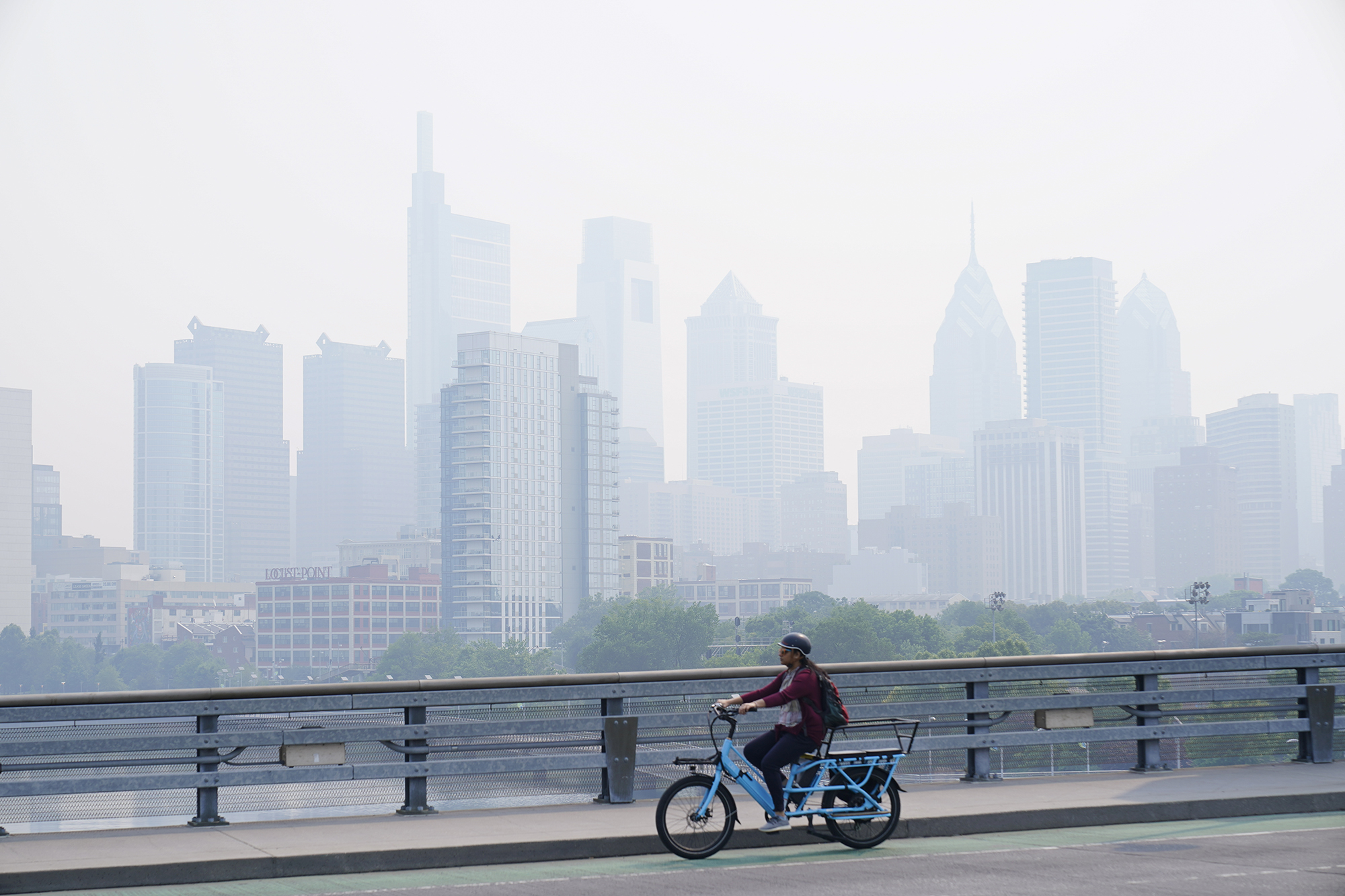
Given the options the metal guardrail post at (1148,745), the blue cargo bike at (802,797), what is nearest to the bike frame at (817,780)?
the blue cargo bike at (802,797)

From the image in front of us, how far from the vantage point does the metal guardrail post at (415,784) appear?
A: 13289 millimetres

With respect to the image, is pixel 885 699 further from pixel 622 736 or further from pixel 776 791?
pixel 776 791

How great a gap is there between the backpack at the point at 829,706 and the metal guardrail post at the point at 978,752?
147 inches

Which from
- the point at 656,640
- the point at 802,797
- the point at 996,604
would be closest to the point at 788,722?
the point at 802,797

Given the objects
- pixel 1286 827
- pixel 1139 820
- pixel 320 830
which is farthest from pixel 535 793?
pixel 1286 827

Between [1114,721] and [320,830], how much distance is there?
8.84 meters

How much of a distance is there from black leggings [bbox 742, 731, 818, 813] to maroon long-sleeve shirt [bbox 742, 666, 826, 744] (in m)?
0.05

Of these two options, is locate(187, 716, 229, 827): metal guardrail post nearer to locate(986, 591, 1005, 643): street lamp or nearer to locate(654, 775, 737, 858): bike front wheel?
locate(654, 775, 737, 858): bike front wheel

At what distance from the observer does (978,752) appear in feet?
49.6

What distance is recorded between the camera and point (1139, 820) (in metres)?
13.1

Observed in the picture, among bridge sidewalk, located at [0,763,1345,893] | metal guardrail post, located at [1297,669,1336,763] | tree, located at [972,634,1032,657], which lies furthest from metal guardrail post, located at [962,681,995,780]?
tree, located at [972,634,1032,657]

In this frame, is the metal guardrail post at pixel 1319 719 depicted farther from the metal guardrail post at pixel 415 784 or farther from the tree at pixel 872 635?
the tree at pixel 872 635

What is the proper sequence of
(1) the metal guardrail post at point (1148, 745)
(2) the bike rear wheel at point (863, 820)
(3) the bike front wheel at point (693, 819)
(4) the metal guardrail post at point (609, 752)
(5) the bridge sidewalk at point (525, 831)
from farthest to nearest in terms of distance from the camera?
(1) the metal guardrail post at point (1148, 745)
(4) the metal guardrail post at point (609, 752)
(2) the bike rear wheel at point (863, 820)
(3) the bike front wheel at point (693, 819)
(5) the bridge sidewalk at point (525, 831)

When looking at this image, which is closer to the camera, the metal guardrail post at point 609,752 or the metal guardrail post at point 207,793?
the metal guardrail post at point 207,793
